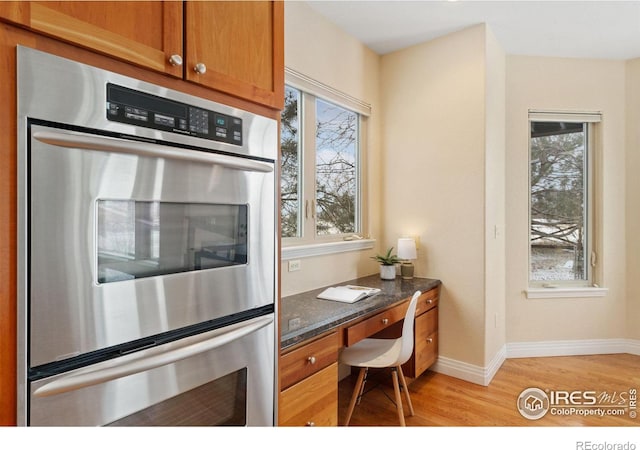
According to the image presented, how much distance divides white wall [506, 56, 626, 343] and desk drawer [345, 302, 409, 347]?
163 cm

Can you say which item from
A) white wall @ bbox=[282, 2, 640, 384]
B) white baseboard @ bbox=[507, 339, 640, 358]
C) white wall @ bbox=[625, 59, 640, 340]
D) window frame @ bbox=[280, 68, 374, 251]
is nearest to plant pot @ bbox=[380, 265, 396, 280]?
white wall @ bbox=[282, 2, 640, 384]

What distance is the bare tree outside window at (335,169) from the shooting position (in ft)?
8.98

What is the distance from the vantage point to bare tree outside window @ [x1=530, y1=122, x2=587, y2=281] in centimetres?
353

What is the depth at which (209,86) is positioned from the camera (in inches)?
42.0

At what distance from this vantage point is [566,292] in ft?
11.3

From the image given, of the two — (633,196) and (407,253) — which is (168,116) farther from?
(633,196)

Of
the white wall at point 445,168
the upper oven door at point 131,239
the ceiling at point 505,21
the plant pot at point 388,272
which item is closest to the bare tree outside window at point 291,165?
the ceiling at point 505,21

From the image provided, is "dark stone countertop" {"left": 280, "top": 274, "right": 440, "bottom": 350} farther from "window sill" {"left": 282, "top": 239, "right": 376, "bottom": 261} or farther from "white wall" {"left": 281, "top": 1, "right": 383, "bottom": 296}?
"window sill" {"left": 282, "top": 239, "right": 376, "bottom": 261}

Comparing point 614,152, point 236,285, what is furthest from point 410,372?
point 614,152

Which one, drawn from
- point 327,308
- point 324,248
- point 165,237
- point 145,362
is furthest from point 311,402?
point 324,248

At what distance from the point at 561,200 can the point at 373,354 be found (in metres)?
2.66

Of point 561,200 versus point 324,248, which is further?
point 561,200

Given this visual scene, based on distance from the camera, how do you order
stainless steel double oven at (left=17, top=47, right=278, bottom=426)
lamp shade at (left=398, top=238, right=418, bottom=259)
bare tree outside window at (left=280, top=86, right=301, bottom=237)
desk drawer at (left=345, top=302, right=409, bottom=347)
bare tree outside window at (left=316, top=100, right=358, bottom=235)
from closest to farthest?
stainless steel double oven at (left=17, top=47, right=278, bottom=426)
desk drawer at (left=345, top=302, right=409, bottom=347)
bare tree outside window at (left=280, top=86, right=301, bottom=237)
bare tree outside window at (left=316, top=100, right=358, bottom=235)
lamp shade at (left=398, top=238, right=418, bottom=259)

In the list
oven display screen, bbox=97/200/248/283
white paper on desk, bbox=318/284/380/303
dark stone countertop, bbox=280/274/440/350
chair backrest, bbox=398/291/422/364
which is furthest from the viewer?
white paper on desk, bbox=318/284/380/303
